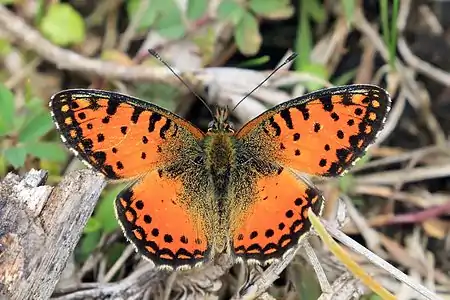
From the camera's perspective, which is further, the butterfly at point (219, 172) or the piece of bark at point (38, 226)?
the butterfly at point (219, 172)

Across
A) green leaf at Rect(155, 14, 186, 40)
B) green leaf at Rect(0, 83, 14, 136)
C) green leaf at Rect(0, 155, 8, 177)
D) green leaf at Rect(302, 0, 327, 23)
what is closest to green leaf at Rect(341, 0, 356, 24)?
green leaf at Rect(302, 0, 327, 23)

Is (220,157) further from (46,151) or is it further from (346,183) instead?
(346,183)

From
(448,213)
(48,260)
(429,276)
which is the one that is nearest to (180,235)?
(48,260)

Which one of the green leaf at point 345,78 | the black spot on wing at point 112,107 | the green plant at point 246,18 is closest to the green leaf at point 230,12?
the green plant at point 246,18

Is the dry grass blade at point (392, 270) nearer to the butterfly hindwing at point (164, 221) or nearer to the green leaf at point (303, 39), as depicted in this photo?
the butterfly hindwing at point (164, 221)

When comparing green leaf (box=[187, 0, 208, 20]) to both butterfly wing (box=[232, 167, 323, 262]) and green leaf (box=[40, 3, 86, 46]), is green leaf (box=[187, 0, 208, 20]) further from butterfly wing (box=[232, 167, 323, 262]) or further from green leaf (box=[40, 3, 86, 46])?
butterfly wing (box=[232, 167, 323, 262])

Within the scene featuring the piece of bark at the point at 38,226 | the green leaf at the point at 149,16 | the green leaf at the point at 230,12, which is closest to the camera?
the piece of bark at the point at 38,226
